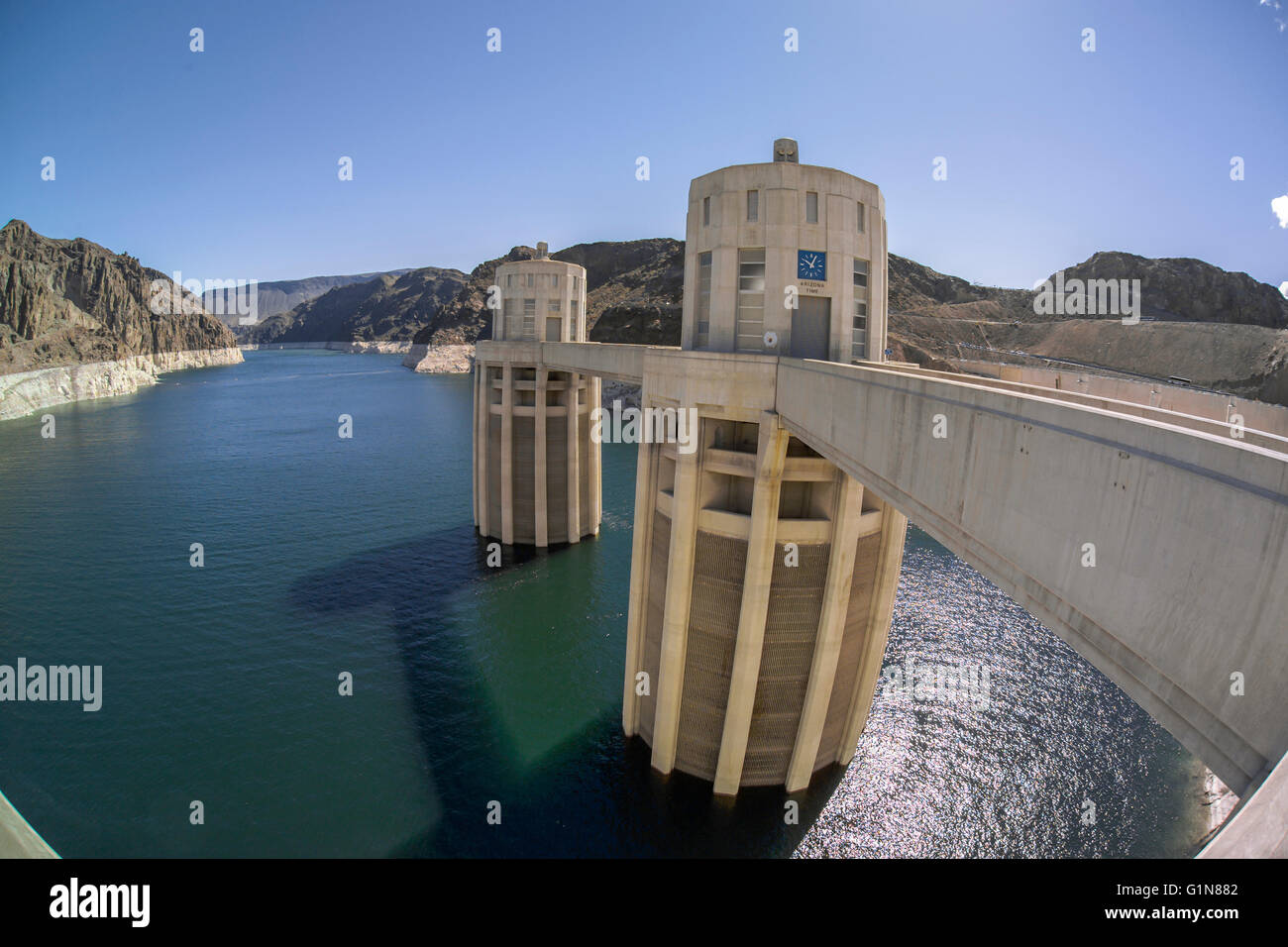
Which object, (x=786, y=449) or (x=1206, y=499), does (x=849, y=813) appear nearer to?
(x=786, y=449)

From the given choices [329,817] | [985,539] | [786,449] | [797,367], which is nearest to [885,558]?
[786,449]

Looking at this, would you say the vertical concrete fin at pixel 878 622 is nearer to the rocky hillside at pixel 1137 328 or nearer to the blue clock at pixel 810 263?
the blue clock at pixel 810 263

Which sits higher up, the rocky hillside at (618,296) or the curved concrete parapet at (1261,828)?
the rocky hillside at (618,296)

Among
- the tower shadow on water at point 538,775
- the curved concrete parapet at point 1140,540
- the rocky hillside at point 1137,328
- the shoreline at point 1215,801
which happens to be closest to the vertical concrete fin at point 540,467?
the tower shadow on water at point 538,775

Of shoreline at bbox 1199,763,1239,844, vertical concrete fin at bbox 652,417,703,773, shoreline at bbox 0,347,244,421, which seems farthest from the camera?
shoreline at bbox 0,347,244,421

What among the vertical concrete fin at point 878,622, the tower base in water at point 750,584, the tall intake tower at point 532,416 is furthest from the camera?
the tall intake tower at point 532,416

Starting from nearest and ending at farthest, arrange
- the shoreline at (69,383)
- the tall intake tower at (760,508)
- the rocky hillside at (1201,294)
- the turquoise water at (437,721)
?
the tall intake tower at (760,508), the turquoise water at (437,721), the shoreline at (69,383), the rocky hillside at (1201,294)

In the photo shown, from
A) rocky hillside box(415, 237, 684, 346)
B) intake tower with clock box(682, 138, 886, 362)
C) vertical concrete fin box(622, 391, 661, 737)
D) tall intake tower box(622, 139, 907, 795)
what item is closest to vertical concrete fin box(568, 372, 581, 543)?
vertical concrete fin box(622, 391, 661, 737)

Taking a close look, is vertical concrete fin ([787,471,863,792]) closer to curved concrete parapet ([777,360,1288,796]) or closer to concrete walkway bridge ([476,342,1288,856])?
concrete walkway bridge ([476,342,1288,856])
